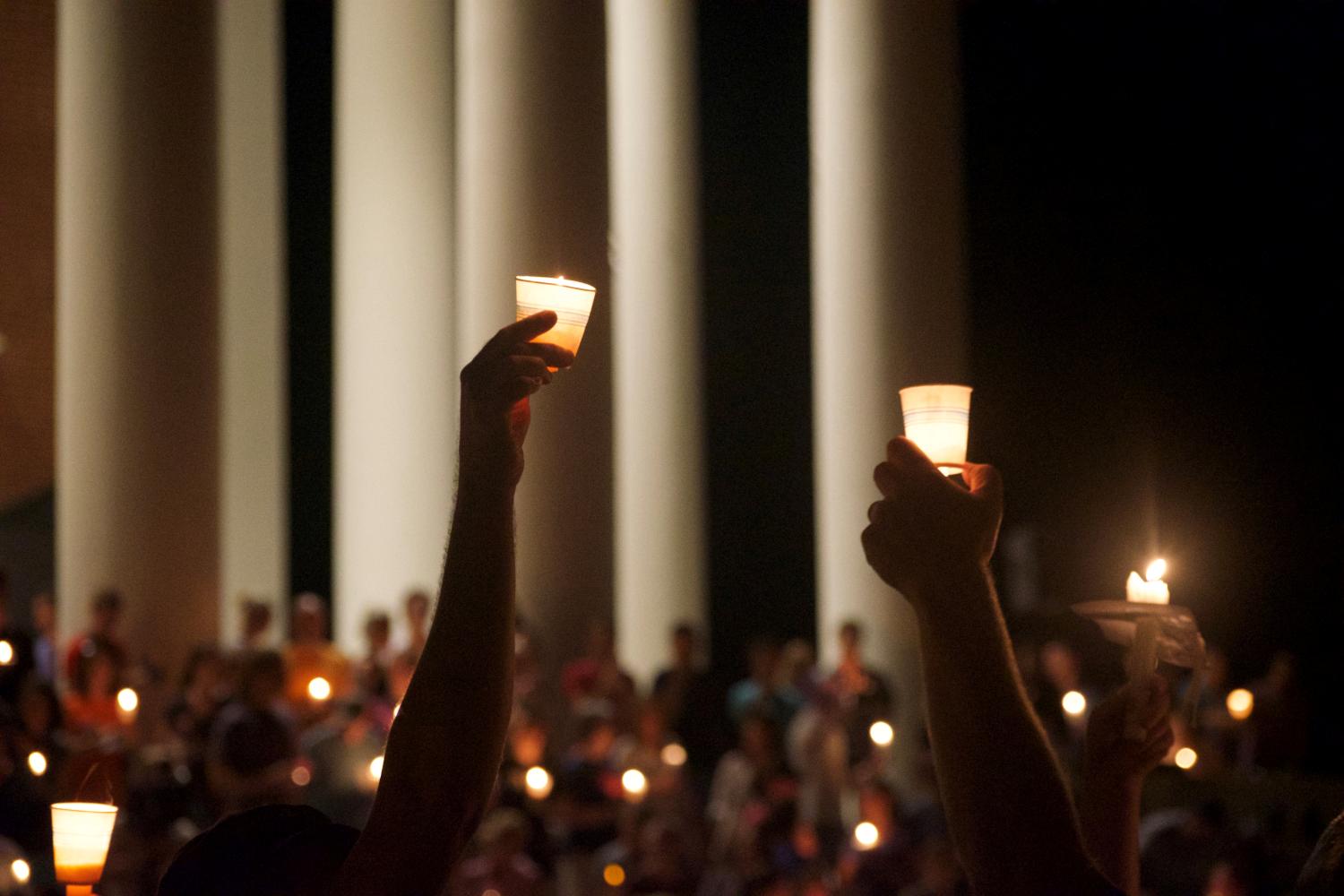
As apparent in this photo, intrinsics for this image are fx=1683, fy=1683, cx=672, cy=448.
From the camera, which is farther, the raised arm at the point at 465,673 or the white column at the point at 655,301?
the white column at the point at 655,301

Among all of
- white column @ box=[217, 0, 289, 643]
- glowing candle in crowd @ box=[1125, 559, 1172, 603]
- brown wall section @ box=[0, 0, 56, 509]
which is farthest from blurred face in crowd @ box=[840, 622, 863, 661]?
brown wall section @ box=[0, 0, 56, 509]

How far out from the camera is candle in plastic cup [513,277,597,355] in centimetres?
873

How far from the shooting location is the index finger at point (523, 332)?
6.39 meters

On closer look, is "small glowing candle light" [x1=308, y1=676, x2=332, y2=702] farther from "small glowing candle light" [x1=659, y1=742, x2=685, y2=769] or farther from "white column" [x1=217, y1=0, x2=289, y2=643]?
"white column" [x1=217, y1=0, x2=289, y2=643]

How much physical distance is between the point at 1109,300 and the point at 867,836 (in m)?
54.0

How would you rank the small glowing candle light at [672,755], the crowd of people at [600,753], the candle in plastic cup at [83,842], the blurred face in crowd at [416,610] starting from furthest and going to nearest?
1. the blurred face in crowd at [416,610]
2. the small glowing candle light at [672,755]
3. the candle in plastic cup at [83,842]
4. the crowd of people at [600,753]

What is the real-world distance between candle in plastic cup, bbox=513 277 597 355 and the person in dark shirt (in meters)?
2.24

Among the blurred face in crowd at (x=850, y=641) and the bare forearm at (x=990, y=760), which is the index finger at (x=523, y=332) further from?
the blurred face in crowd at (x=850, y=641)

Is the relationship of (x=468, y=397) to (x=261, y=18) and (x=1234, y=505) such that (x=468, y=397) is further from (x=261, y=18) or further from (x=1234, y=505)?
(x=1234, y=505)

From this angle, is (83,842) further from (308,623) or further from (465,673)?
(308,623)

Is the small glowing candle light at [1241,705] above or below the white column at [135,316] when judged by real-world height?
below

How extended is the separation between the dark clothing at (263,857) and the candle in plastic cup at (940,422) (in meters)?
4.86

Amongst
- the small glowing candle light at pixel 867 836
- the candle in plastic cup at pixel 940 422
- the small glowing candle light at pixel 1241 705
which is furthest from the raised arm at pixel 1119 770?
the small glowing candle light at pixel 1241 705

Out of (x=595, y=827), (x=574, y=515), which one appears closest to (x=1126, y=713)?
(x=595, y=827)
